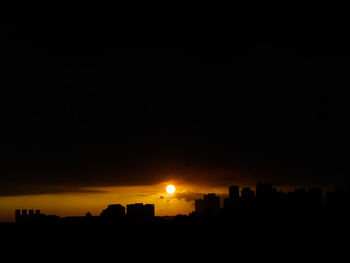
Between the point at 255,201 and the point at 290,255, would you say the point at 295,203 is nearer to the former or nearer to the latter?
the point at 255,201

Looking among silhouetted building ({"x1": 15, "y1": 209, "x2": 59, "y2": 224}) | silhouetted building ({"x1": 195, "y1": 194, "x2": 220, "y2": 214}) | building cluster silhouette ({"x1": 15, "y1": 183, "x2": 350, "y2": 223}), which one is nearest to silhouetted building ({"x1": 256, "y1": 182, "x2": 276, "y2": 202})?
building cluster silhouette ({"x1": 15, "y1": 183, "x2": 350, "y2": 223})

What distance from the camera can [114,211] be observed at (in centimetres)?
12500

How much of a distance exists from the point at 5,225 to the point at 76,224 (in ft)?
69.9

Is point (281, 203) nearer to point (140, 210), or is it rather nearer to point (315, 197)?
point (315, 197)

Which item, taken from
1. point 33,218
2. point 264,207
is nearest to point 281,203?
point 264,207

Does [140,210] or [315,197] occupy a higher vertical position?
[315,197]

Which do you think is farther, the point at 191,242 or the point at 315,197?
the point at 315,197

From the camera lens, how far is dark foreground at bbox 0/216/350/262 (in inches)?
3893

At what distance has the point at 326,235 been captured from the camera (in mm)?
99938

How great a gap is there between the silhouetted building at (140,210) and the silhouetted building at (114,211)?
188cm

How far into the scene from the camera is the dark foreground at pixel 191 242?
9888 centimetres

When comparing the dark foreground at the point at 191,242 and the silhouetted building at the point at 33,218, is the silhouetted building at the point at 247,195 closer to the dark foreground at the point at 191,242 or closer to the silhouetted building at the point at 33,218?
the dark foreground at the point at 191,242

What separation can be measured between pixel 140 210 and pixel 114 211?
8535 mm

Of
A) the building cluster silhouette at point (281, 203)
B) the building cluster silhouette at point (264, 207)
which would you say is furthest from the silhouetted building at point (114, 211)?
the building cluster silhouette at point (281, 203)
